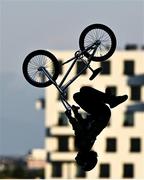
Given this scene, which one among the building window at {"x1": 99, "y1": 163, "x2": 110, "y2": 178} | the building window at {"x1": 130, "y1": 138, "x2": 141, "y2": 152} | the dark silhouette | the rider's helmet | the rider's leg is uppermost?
the building window at {"x1": 130, "y1": 138, "x2": 141, "y2": 152}

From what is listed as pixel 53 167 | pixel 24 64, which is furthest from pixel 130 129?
pixel 24 64

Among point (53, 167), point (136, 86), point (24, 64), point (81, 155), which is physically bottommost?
point (81, 155)

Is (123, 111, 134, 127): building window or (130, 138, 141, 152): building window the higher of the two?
(123, 111, 134, 127): building window

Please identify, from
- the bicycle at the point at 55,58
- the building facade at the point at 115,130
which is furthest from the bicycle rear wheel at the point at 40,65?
the building facade at the point at 115,130

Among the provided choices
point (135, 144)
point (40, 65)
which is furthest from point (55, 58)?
point (135, 144)

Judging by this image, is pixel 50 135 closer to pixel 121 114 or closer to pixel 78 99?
pixel 121 114

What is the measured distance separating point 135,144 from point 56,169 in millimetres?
9321

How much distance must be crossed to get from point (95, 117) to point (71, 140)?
86945 mm

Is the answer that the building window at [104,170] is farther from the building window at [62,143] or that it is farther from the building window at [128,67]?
the building window at [128,67]

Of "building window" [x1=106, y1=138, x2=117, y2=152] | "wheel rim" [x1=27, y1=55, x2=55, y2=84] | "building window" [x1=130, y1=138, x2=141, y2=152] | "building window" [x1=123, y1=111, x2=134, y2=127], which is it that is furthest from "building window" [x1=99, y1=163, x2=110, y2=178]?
"wheel rim" [x1=27, y1=55, x2=55, y2=84]

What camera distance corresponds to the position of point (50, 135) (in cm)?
11569

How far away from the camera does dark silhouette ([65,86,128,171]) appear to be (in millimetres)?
24719

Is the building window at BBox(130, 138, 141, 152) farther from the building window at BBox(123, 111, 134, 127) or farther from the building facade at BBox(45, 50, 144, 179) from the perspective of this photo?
the building window at BBox(123, 111, 134, 127)

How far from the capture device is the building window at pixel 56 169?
113 m
